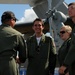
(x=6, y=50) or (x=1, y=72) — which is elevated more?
(x=6, y=50)

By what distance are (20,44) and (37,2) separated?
921 inches

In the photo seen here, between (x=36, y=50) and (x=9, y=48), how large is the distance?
2.92 ft

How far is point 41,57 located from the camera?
5.23 meters

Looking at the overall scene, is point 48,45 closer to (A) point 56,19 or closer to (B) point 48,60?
(B) point 48,60

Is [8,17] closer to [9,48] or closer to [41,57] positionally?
[9,48]

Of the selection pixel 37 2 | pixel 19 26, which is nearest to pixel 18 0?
pixel 37 2

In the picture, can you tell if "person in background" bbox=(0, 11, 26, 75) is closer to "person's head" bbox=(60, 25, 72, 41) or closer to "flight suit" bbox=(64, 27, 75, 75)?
"person's head" bbox=(60, 25, 72, 41)

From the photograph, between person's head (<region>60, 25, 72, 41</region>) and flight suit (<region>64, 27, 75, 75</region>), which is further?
person's head (<region>60, 25, 72, 41</region>)

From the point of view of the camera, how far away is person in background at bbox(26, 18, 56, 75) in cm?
521

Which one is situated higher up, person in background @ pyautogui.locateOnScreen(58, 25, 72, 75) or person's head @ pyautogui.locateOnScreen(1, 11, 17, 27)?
person's head @ pyautogui.locateOnScreen(1, 11, 17, 27)

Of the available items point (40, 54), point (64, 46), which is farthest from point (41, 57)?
point (64, 46)

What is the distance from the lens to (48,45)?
5.34 meters

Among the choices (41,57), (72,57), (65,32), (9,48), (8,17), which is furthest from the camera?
(41,57)

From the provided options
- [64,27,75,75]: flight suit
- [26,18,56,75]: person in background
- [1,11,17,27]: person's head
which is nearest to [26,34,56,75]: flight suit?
[26,18,56,75]: person in background
